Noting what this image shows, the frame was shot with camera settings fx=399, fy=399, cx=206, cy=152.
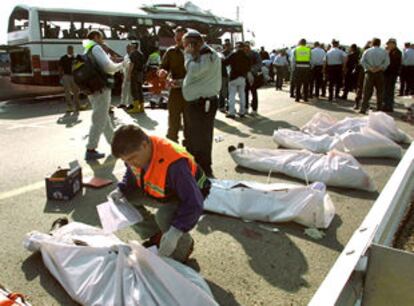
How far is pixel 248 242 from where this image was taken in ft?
10.9

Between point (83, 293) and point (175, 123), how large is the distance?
3477mm

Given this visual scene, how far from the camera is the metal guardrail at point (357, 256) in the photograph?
140 cm

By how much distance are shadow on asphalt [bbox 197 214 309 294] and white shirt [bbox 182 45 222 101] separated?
A: 4.99ft

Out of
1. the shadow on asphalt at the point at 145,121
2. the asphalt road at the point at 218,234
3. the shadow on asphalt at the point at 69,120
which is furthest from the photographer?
the shadow on asphalt at the point at 69,120

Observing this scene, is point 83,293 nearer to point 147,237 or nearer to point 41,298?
point 41,298

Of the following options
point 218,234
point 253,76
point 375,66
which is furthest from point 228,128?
point 218,234

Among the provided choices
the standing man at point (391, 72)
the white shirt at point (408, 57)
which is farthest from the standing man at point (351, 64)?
the standing man at point (391, 72)

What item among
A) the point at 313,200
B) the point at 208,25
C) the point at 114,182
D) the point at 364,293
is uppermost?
the point at 208,25

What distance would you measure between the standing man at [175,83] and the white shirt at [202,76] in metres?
0.67

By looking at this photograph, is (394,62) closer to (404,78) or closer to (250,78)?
(404,78)

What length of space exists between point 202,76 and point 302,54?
7984mm

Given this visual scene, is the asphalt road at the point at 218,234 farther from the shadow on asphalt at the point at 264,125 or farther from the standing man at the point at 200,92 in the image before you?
the shadow on asphalt at the point at 264,125

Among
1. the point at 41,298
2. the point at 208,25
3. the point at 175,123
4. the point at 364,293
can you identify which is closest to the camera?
the point at 364,293

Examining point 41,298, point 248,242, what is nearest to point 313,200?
point 248,242
